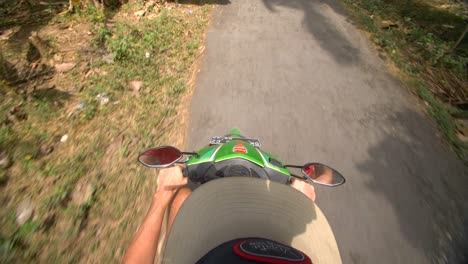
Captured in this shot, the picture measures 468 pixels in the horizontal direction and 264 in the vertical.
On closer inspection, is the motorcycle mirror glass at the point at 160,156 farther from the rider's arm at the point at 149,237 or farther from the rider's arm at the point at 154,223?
the rider's arm at the point at 149,237

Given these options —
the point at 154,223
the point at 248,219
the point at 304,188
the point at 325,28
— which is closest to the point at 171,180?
the point at 154,223

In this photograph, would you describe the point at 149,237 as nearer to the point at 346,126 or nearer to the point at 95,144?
the point at 95,144

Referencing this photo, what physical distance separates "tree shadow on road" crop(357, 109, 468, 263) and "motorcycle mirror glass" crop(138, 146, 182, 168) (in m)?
1.94

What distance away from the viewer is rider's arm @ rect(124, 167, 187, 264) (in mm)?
1360

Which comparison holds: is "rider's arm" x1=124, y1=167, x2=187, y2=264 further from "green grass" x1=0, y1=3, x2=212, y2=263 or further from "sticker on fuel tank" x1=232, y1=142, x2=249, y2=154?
"green grass" x1=0, y1=3, x2=212, y2=263

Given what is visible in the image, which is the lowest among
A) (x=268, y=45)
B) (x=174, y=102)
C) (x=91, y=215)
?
(x=91, y=215)

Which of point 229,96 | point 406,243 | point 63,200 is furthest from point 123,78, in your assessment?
point 406,243

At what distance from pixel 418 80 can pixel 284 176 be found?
11.1 ft

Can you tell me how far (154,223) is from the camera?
1462 millimetres

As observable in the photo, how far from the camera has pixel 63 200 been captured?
2.12m

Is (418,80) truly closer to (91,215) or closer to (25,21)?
(91,215)

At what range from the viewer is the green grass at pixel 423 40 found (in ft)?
10.4

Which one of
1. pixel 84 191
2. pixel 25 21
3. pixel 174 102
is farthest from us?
pixel 25 21

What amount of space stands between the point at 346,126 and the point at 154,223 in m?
2.43
